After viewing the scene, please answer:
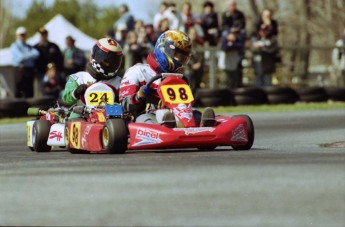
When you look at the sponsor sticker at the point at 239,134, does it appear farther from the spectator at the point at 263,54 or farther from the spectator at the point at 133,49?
the spectator at the point at 263,54

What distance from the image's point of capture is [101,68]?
12.2m

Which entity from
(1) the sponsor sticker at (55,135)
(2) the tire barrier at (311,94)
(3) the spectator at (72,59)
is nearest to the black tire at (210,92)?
(2) the tire barrier at (311,94)

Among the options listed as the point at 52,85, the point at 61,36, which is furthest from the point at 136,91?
the point at 61,36

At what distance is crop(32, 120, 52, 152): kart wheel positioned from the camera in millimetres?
12453

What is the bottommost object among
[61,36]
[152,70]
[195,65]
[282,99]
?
[282,99]

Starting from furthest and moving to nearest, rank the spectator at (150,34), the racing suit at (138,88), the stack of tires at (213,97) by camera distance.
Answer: the spectator at (150,34)
the stack of tires at (213,97)
the racing suit at (138,88)

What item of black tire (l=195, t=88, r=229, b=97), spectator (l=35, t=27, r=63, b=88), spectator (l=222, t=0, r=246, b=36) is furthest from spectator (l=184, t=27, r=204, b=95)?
spectator (l=35, t=27, r=63, b=88)

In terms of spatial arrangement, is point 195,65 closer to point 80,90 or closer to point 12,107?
point 12,107

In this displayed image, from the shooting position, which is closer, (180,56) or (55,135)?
(180,56)

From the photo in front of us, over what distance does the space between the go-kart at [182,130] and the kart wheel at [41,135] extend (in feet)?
5.31

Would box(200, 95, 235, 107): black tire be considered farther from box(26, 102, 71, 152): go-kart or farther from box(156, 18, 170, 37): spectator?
box(26, 102, 71, 152): go-kart

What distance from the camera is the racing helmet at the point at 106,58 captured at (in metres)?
12.2

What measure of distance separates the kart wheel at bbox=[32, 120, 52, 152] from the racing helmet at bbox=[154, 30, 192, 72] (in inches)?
61.9

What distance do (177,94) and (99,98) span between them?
1081 mm
